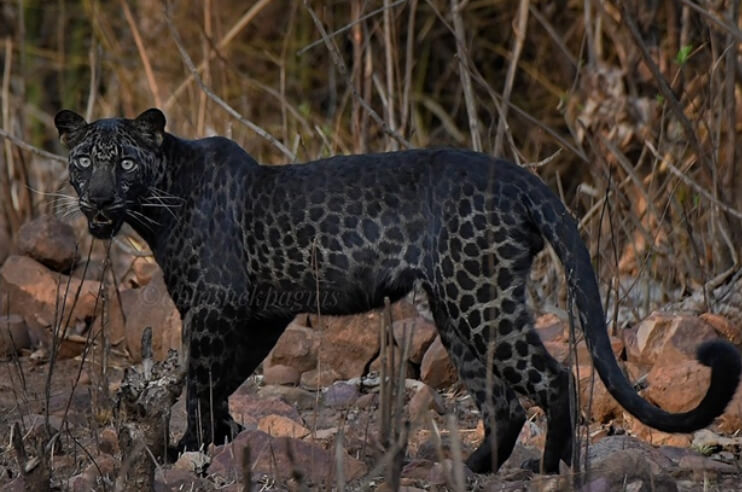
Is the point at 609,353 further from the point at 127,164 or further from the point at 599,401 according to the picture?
the point at 127,164

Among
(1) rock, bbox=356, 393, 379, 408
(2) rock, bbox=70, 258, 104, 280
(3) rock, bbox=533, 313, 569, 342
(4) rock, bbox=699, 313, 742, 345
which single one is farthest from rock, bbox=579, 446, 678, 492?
(2) rock, bbox=70, 258, 104, 280

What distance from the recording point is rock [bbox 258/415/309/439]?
5551 millimetres

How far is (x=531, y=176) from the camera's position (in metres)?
4.99

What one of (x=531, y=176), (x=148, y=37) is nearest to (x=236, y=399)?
(x=531, y=176)

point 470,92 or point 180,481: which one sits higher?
point 470,92

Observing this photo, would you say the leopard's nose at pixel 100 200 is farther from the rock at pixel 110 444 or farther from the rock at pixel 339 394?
the rock at pixel 339 394

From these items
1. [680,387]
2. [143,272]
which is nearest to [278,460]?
[680,387]

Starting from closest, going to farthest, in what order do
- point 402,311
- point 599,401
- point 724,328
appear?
point 599,401 < point 724,328 < point 402,311

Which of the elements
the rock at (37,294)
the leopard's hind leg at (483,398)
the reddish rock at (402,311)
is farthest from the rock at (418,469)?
the rock at (37,294)

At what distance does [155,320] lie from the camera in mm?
7238

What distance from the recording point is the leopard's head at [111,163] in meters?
5.31

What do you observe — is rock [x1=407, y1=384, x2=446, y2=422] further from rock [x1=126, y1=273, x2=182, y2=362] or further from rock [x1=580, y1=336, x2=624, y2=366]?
rock [x1=126, y1=273, x2=182, y2=362]

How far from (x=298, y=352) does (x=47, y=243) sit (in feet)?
6.42

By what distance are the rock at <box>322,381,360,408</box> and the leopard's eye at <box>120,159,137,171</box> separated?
1390 mm
